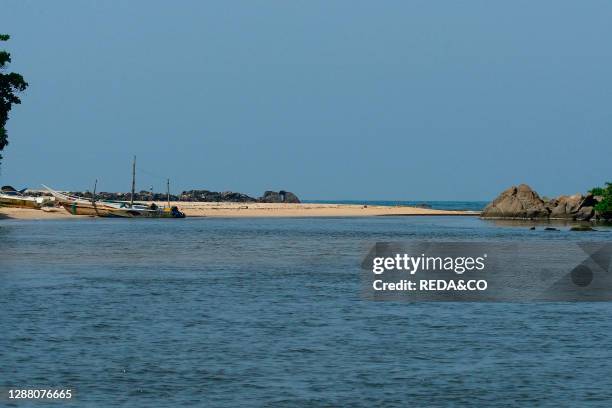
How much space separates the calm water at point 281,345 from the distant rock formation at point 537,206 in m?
95.0

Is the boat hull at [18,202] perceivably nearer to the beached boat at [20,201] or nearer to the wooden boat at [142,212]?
the beached boat at [20,201]

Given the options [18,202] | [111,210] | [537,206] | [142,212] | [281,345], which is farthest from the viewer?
[142,212]

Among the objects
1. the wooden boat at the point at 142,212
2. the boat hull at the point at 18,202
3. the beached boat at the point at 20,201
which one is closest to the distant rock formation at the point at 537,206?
the wooden boat at the point at 142,212

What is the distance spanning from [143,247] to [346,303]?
1465 inches

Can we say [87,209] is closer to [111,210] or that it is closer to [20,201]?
[111,210]

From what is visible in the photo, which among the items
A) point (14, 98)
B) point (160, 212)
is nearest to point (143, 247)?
point (14, 98)

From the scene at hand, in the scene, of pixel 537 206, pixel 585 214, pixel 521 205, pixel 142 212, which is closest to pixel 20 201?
pixel 142 212

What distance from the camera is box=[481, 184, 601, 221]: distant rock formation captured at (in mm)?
132250

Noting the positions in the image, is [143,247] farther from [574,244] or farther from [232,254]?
[574,244]

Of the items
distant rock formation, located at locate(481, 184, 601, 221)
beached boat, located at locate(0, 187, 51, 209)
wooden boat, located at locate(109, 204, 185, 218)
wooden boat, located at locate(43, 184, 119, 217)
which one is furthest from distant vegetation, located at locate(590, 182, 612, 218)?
beached boat, located at locate(0, 187, 51, 209)

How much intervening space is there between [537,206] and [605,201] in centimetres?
1581

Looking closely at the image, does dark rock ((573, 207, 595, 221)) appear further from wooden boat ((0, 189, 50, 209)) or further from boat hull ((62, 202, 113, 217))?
wooden boat ((0, 189, 50, 209))

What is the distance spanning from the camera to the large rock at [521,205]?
138 meters

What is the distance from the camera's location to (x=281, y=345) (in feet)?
78.5
